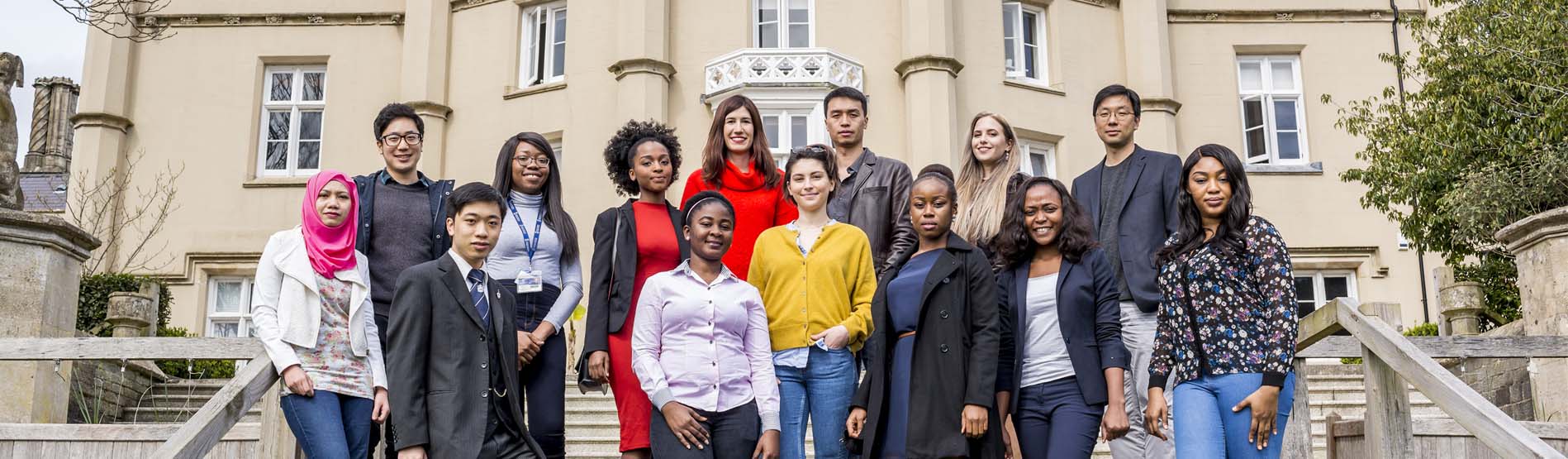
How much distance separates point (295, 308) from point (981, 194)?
3077mm

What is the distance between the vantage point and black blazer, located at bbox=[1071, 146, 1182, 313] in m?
5.97

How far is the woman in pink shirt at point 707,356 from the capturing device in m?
5.32

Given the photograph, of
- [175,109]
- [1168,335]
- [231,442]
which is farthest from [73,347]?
[175,109]

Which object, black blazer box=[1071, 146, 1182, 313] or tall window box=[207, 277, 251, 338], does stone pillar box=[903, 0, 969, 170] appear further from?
black blazer box=[1071, 146, 1182, 313]

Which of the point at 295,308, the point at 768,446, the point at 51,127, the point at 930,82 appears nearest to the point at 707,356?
the point at 768,446

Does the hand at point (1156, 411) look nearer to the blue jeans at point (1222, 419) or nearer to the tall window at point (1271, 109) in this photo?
the blue jeans at point (1222, 419)

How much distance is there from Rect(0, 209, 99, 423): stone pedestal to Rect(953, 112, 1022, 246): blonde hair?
5837 mm

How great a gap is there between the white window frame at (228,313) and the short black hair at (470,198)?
16.2 metres

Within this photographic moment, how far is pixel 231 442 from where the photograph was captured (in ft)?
25.6

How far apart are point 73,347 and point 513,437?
10.2 feet

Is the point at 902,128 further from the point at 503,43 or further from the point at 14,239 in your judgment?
the point at 14,239

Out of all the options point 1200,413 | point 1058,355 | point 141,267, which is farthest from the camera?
point 141,267

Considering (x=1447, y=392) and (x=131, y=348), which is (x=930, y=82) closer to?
(x=131, y=348)

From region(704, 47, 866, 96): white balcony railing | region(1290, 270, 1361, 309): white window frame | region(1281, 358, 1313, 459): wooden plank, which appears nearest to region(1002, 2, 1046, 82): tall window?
region(704, 47, 866, 96): white balcony railing
